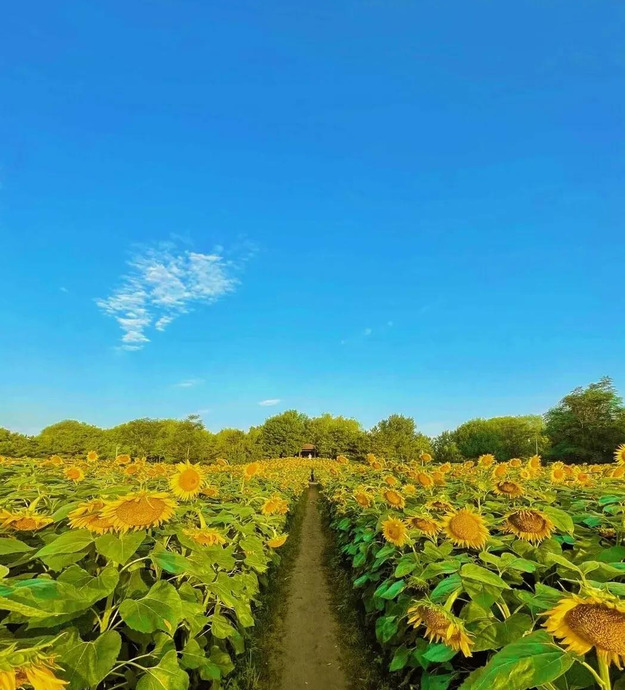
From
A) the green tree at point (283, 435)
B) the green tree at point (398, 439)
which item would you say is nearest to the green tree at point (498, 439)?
the green tree at point (398, 439)

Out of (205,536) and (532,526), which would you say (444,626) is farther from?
(205,536)

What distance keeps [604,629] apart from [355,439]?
59.9 meters

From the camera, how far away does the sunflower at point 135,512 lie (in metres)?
1.76

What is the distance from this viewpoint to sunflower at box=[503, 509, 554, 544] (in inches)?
93.7

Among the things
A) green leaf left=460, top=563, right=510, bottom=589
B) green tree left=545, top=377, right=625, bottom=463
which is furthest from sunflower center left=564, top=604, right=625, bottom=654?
green tree left=545, top=377, right=625, bottom=463

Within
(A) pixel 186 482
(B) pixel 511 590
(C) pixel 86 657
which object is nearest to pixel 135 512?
(C) pixel 86 657

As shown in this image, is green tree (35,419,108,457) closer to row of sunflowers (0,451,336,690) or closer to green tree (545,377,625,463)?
row of sunflowers (0,451,336,690)

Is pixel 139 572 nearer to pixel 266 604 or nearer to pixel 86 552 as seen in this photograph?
pixel 86 552

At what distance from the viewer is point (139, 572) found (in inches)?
73.0

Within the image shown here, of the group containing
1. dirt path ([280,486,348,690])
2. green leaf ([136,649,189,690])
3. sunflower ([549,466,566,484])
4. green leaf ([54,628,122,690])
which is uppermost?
sunflower ([549,466,566,484])

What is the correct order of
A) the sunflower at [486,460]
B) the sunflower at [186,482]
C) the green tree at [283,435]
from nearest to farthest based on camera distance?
1. the sunflower at [186,482]
2. the sunflower at [486,460]
3. the green tree at [283,435]

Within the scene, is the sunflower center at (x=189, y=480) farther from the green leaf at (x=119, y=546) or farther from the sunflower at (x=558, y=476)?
the sunflower at (x=558, y=476)

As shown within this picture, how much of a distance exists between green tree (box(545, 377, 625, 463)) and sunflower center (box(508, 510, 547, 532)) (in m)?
47.6

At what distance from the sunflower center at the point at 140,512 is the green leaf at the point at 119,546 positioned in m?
0.07
